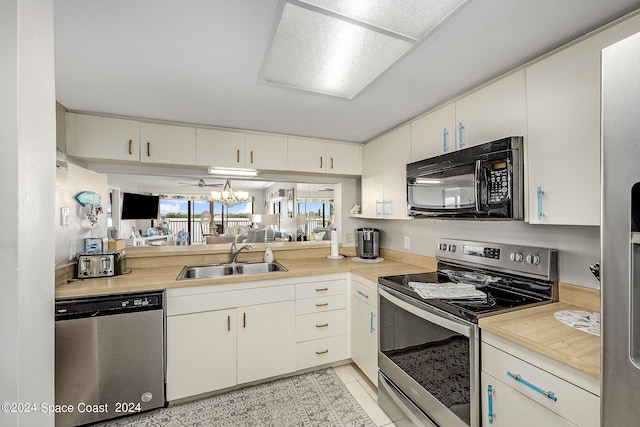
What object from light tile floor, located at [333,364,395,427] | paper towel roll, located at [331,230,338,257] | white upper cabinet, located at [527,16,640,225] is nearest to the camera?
white upper cabinet, located at [527,16,640,225]

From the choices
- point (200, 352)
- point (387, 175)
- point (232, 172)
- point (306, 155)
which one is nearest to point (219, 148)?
point (232, 172)

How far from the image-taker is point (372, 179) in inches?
106

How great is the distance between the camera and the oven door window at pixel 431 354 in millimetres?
1265

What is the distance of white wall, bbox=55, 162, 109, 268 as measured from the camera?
1.84 metres

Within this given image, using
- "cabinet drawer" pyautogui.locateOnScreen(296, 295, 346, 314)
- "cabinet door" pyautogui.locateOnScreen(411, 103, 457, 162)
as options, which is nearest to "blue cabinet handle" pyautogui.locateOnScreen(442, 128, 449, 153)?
"cabinet door" pyautogui.locateOnScreen(411, 103, 457, 162)

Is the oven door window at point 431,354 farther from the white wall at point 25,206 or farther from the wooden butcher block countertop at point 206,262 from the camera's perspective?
the white wall at point 25,206

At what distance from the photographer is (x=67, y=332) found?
1.59 m

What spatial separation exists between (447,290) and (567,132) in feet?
3.14

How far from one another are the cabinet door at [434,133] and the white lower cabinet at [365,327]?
3.48ft

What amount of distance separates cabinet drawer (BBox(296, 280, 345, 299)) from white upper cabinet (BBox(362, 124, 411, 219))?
0.75m

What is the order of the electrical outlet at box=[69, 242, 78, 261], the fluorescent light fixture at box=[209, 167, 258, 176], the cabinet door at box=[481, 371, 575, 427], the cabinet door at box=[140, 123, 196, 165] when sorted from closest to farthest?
the cabinet door at box=[481, 371, 575, 427], the electrical outlet at box=[69, 242, 78, 261], the cabinet door at box=[140, 123, 196, 165], the fluorescent light fixture at box=[209, 167, 258, 176]

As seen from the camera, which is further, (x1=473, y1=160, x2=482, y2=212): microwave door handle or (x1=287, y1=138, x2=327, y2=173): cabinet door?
(x1=287, y1=138, x2=327, y2=173): cabinet door

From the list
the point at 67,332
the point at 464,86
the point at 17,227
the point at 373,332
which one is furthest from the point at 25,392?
the point at 464,86

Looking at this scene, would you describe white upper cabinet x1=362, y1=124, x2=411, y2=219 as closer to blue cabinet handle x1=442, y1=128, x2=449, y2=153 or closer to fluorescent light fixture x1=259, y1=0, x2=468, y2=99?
blue cabinet handle x1=442, y1=128, x2=449, y2=153
